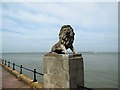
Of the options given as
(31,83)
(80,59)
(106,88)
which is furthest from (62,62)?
(106,88)

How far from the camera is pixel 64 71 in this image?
4.62 meters

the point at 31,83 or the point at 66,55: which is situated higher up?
the point at 66,55

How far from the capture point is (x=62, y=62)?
4.68 meters

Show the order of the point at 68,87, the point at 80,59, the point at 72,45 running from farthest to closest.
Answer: the point at 72,45
the point at 80,59
the point at 68,87

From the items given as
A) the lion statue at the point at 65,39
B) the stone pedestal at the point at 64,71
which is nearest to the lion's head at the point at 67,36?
the lion statue at the point at 65,39

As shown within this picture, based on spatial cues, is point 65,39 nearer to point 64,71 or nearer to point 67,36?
point 67,36

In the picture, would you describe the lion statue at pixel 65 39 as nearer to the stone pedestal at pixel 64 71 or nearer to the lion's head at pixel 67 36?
the lion's head at pixel 67 36

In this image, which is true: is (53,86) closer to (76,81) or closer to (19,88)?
(76,81)

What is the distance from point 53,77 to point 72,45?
3.35 ft

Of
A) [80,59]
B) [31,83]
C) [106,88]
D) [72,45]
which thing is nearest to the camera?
[80,59]

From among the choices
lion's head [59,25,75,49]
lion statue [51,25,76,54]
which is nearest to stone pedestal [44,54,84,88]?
Answer: lion statue [51,25,76,54]

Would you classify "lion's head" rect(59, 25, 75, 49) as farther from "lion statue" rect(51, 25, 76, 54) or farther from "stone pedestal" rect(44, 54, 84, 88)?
"stone pedestal" rect(44, 54, 84, 88)

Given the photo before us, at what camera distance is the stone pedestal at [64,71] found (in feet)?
15.0

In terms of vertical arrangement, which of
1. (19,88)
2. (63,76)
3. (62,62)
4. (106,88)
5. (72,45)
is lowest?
(106,88)
